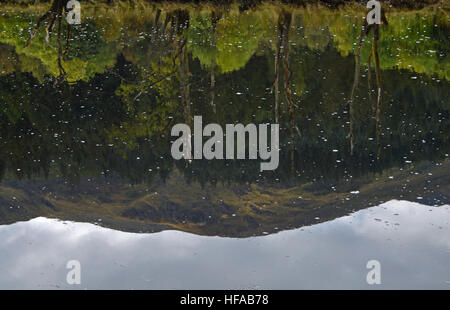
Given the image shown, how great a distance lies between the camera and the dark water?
1169 centimetres

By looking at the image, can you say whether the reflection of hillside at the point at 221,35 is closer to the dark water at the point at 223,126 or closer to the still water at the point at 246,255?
the dark water at the point at 223,126

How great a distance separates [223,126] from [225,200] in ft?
12.8

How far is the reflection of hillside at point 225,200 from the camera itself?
37.9 feet

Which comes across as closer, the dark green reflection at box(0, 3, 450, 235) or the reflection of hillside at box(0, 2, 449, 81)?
the dark green reflection at box(0, 3, 450, 235)

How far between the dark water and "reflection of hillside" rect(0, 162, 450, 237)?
0.05 metres

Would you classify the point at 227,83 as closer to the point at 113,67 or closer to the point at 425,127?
the point at 113,67

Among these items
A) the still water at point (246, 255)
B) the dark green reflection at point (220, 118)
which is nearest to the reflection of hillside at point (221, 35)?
the dark green reflection at point (220, 118)

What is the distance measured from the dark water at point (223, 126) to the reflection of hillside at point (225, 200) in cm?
5

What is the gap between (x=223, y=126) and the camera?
17000mm

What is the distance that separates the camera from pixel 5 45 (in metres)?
28.9

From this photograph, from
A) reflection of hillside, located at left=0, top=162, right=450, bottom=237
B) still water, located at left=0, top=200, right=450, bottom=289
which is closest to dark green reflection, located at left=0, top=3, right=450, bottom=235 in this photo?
reflection of hillside, located at left=0, top=162, right=450, bottom=237

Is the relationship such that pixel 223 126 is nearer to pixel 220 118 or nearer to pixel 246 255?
pixel 220 118

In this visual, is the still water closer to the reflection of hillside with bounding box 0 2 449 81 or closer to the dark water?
the dark water

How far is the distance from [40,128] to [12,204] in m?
4.58
